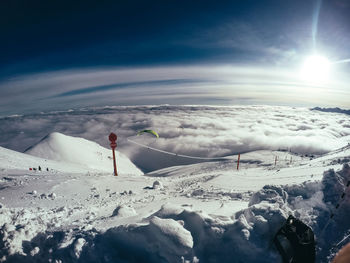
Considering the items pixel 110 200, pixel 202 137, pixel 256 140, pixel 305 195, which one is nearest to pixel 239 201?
pixel 305 195

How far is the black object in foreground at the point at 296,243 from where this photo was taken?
12.4 ft

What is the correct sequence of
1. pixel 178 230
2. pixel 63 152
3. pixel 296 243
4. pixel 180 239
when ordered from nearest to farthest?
pixel 296 243 < pixel 180 239 < pixel 178 230 < pixel 63 152

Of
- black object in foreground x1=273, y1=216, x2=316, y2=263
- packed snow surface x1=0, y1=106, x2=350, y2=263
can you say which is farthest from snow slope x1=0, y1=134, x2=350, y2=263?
black object in foreground x1=273, y1=216, x2=316, y2=263

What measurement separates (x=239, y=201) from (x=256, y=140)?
166m

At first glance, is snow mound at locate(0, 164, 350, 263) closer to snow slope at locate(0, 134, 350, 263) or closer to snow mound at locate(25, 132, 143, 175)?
snow slope at locate(0, 134, 350, 263)

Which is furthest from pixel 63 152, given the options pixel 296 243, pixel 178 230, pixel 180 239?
pixel 296 243

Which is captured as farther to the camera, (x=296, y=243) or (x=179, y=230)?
(x=179, y=230)

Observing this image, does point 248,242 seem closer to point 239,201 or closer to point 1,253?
point 239,201

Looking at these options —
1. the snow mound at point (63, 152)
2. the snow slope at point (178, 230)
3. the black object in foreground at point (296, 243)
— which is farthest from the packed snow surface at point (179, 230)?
the snow mound at point (63, 152)

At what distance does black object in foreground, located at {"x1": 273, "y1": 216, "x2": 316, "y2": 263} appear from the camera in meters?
3.77

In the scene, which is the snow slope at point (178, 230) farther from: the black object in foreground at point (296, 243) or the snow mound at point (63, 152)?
the snow mound at point (63, 152)

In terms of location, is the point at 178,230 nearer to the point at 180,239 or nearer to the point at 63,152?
the point at 180,239

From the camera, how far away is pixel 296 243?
3867 millimetres

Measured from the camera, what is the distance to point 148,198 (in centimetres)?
909
